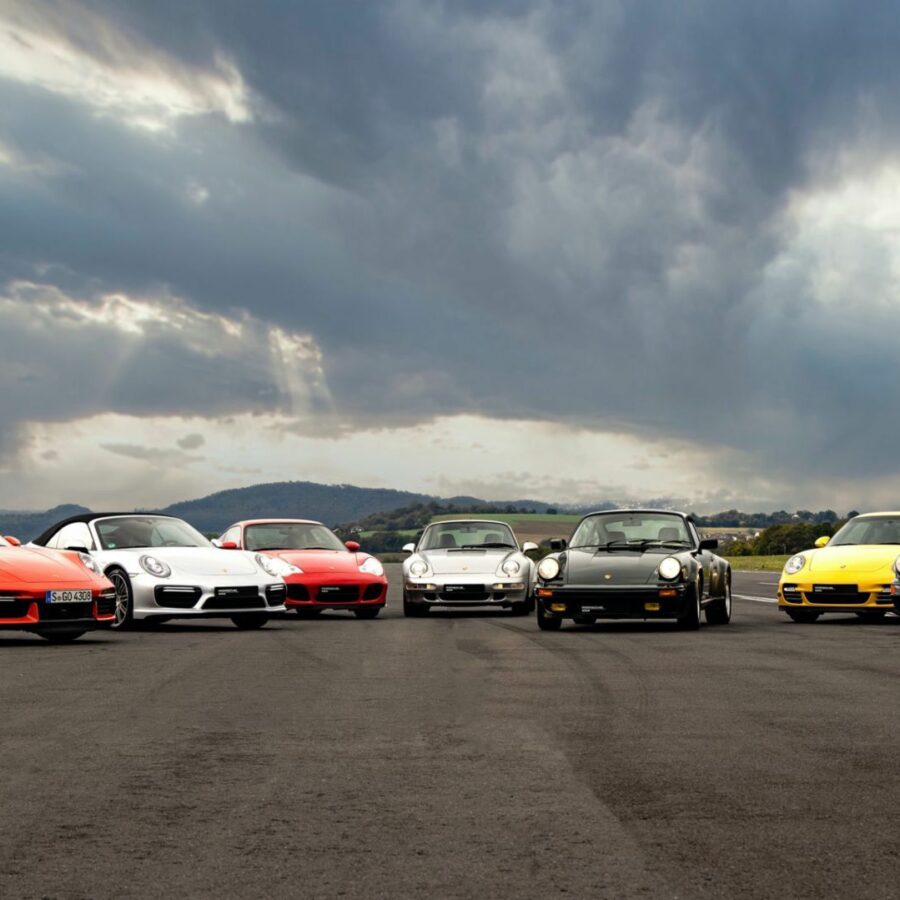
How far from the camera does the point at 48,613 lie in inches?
617

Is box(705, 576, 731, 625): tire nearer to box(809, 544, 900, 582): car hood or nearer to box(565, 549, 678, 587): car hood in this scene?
box(809, 544, 900, 582): car hood

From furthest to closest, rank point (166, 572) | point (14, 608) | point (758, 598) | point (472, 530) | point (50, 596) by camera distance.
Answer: point (758, 598)
point (472, 530)
point (166, 572)
point (50, 596)
point (14, 608)

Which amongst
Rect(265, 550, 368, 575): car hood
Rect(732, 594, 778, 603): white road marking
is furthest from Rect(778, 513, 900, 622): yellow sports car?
Rect(732, 594, 778, 603): white road marking

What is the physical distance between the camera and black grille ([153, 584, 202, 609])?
1859 cm

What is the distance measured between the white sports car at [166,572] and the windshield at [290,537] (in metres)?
3.25

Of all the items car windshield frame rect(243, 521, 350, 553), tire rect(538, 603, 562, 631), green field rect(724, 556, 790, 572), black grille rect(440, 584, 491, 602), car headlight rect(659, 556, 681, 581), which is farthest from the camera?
green field rect(724, 556, 790, 572)

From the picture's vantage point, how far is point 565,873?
5156 mm

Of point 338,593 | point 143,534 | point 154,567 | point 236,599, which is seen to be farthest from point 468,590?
point 154,567

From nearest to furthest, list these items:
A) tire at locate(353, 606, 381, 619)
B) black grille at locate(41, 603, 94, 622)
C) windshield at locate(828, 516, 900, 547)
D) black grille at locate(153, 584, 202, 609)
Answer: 1. black grille at locate(41, 603, 94, 622)
2. black grille at locate(153, 584, 202, 609)
3. windshield at locate(828, 516, 900, 547)
4. tire at locate(353, 606, 381, 619)

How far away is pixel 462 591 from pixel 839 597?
5.31m

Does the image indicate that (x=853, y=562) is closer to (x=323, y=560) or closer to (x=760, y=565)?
(x=323, y=560)

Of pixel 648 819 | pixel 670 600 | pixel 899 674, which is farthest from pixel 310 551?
pixel 648 819

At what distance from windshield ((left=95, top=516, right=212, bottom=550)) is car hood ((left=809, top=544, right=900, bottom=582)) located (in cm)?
790

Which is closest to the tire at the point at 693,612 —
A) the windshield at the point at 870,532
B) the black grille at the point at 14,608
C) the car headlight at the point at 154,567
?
the windshield at the point at 870,532
